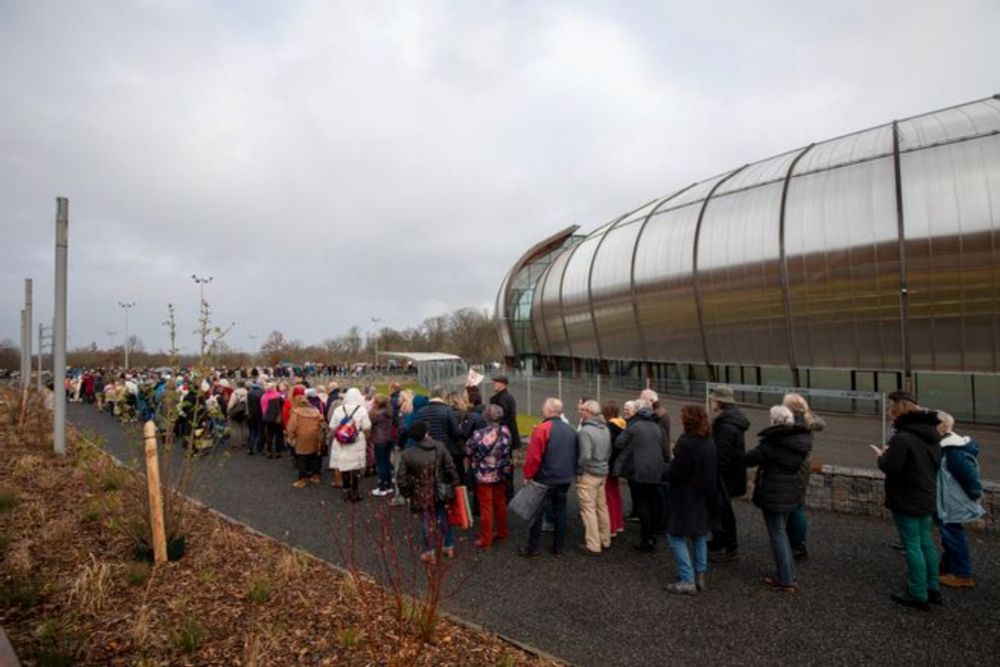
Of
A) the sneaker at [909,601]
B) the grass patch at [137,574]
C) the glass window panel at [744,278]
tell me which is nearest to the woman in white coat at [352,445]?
the grass patch at [137,574]

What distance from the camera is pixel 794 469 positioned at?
5039 millimetres

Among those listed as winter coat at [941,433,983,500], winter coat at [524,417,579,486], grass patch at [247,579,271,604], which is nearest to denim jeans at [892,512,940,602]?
winter coat at [941,433,983,500]

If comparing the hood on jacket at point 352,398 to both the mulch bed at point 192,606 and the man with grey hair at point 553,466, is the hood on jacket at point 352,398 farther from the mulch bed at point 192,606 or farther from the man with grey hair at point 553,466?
the man with grey hair at point 553,466

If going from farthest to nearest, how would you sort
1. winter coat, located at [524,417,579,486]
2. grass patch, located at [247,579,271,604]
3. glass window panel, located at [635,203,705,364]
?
glass window panel, located at [635,203,705,364] < winter coat, located at [524,417,579,486] < grass patch, located at [247,579,271,604]

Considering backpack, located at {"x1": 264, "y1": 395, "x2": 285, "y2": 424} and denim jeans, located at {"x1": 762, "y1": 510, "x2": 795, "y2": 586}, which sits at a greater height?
backpack, located at {"x1": 264, "y1": 395, "x2": 285, "y2": 424}

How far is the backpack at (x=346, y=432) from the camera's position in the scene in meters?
8.58

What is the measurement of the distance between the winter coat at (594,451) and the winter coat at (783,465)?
5.83ft

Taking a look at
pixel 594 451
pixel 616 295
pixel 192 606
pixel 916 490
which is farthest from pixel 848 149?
pixel 192 606

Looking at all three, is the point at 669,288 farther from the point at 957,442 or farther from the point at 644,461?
the point at 957,442

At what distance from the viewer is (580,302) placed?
2952 cm

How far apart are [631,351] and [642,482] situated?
1917 centimetres

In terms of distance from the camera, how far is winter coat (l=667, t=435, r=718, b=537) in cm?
507

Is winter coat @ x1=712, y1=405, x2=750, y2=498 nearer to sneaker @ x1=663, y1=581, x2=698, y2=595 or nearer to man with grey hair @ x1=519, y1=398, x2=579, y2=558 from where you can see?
sneaker @ x1=663, y1=581, x2=698, y2=595

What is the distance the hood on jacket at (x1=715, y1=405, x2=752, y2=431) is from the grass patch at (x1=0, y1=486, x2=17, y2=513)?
940cm
